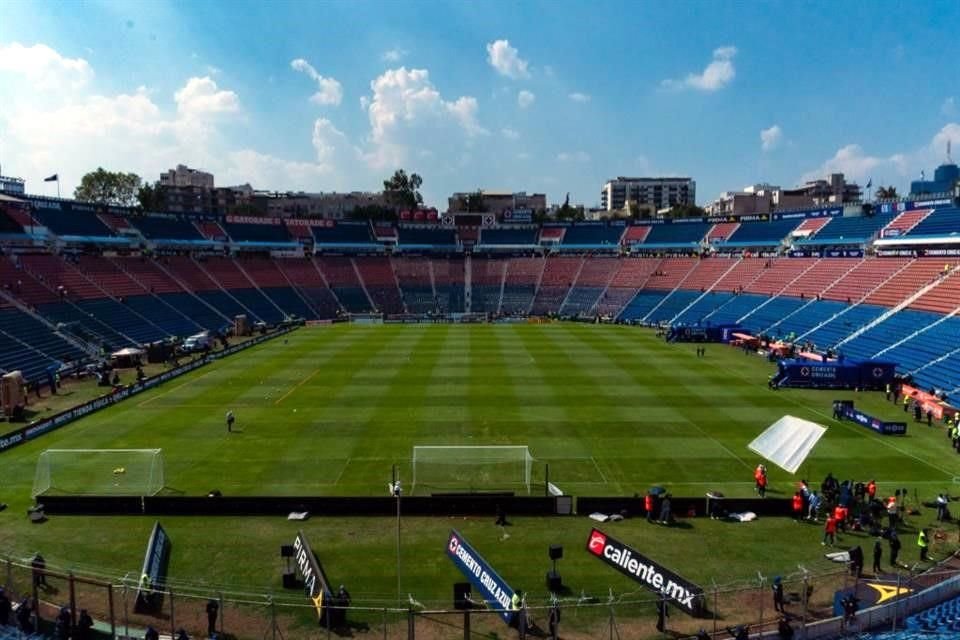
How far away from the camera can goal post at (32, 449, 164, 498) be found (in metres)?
24.0

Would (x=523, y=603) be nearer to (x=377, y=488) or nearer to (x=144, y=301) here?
(x=377, y=488)

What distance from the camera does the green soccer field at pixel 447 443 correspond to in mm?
19094

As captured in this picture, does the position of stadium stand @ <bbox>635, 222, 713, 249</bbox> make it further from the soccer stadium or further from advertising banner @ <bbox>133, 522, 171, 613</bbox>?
advertising banner @ <bbox>133, 522, 171, 613</bbox>

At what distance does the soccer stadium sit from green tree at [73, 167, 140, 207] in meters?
46.2

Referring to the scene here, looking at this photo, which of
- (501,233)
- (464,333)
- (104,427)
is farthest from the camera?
(501,233)

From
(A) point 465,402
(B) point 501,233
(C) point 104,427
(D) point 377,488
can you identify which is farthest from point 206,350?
(B) point 501,233

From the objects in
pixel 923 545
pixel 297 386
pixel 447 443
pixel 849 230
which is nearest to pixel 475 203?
pixel 849 230

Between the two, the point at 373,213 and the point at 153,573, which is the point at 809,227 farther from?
the point at 373,213

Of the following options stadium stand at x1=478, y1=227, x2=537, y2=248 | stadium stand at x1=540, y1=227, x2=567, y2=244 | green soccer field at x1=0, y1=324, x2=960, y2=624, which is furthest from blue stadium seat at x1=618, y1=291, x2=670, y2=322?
stadium stand at x1=478, y1=227, x2=537, y2=248

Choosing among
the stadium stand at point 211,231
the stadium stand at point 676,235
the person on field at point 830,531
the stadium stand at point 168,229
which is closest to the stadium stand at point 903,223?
the stadium stand at point 676,235

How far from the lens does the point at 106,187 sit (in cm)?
12238

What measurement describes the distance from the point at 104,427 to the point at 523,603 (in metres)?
27.5

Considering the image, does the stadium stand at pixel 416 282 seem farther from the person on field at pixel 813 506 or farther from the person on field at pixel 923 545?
the person on field at pixel 923 545

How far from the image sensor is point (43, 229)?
68.2 metres
